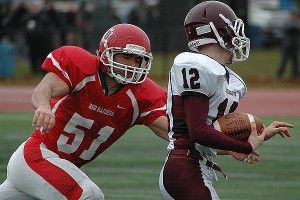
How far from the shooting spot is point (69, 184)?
5168 mm

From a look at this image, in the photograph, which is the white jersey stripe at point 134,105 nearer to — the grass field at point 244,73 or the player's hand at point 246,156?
the player's hand at point 246,156

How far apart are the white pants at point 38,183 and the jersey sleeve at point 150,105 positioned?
534 millimetres

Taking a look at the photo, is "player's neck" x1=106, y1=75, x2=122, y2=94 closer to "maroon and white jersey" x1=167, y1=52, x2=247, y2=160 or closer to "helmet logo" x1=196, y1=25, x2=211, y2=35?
"maroon and white jersey" x1=167, y1=52, x2=247, y2=160

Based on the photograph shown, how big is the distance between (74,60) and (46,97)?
39cm

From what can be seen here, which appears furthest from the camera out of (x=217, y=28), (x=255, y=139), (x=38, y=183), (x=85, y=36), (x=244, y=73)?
(x=244, y=73)

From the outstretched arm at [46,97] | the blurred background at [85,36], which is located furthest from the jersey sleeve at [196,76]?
the blurred background at [85,36]

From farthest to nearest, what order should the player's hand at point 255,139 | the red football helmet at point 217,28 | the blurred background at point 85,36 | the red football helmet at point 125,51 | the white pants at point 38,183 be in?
the blurred background at point 85,36
the red football helmet at point 125,51
the white pants at point 38,183
the red football helmet at point 217,28
the player's hand at point 255,139

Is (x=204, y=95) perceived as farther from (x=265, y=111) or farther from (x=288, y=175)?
(x=265, y=111)

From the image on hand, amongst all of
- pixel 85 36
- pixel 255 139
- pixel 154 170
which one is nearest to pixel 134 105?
pixel 255 139

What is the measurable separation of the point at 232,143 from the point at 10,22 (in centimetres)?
1774

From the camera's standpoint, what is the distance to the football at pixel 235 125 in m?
4.74

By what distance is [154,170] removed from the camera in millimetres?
9047

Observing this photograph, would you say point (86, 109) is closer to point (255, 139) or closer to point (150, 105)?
point (150, 105)

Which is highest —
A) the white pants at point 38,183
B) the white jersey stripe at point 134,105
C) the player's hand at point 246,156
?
the white jersey stripe at point 134,105
